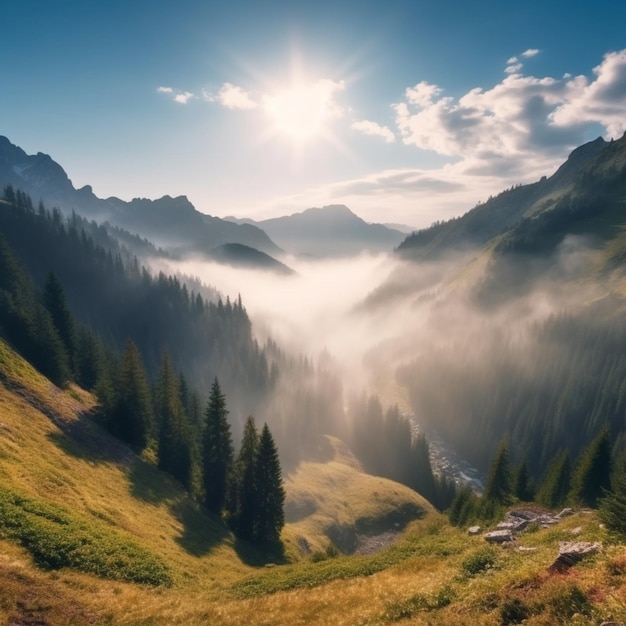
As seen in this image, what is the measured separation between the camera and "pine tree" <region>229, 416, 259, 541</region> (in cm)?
6222

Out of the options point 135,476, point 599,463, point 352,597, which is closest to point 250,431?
point 135,476

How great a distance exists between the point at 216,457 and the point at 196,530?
51.5ft

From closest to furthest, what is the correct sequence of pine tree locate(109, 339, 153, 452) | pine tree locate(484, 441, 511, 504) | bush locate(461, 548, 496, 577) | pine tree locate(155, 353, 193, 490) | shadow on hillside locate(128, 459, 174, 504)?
bush locate(461, 548, 496, 577)
shadow on hillside locate(128, 459, 174, 504)
pine tree locate(109, 339, 153, 452)
pine tree locate(155, 353, 193, 490)
pine tree locate(484, 441, 511, 504)

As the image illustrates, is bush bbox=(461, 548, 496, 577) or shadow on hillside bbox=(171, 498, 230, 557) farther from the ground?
bush bbox=(461, 548, 496, 577)

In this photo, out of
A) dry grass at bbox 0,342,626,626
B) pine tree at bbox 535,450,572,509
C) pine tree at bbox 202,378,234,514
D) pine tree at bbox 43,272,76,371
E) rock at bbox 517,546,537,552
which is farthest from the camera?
pine tree at bbox 43,272,76,371

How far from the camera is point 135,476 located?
54.7 metres

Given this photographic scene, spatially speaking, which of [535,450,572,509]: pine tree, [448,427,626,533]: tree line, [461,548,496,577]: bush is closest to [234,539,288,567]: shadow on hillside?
[448,427,626,533]: tree line

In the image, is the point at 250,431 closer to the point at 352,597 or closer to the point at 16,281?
the point at 352,597

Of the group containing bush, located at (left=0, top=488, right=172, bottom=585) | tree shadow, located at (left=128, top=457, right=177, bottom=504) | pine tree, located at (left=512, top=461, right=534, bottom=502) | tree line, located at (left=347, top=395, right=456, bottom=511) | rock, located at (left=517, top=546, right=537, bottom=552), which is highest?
rock, located at (left=517, top=546, right=537, bottom=552)

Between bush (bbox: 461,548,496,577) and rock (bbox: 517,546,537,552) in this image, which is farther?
rock (bbox: 517,546,537,552)

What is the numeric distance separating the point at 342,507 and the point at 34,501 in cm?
8348

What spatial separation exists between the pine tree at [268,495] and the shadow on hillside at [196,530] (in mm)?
5999

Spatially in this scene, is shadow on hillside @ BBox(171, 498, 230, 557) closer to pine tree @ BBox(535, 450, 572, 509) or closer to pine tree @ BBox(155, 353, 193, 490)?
pine tree @ BBox(155, 353, 193, 490)

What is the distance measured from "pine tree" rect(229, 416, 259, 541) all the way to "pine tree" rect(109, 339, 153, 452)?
17191 mm
